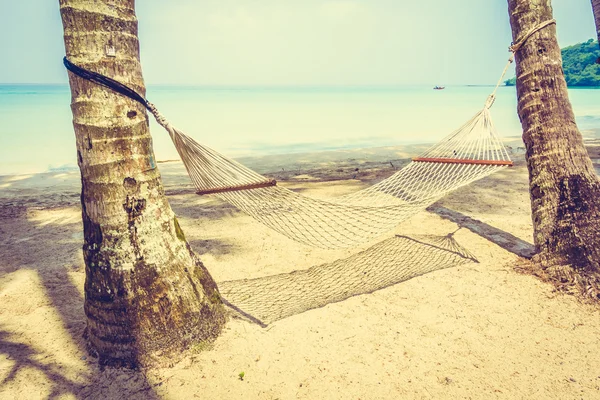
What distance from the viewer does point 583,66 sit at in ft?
128

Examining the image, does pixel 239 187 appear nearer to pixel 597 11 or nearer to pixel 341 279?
pixel 341 279

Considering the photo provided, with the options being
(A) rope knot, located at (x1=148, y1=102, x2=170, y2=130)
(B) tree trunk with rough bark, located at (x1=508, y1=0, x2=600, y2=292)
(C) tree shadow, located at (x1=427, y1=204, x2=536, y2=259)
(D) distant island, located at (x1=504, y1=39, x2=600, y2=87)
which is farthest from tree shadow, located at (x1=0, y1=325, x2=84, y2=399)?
(D) distant island, located at (x1=504, y1=39, x2=600, y2=87)

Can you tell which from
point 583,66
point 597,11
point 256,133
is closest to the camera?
point 597,11

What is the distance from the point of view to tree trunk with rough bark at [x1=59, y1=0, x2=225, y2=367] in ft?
5.68

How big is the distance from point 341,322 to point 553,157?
1687 millimetres

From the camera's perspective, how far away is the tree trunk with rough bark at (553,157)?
8.54 feet

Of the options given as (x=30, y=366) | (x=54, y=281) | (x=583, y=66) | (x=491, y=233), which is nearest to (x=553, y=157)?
(x=491, y=233)

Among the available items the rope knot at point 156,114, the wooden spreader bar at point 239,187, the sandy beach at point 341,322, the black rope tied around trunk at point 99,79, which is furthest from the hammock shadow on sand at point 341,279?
the black rope tied around trunk at point 99,79

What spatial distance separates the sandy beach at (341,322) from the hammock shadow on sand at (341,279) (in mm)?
12

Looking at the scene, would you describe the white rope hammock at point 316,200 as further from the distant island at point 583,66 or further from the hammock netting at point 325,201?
the distant island at point 583,66

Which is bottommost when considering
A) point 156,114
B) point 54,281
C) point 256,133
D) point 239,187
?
point 54,281

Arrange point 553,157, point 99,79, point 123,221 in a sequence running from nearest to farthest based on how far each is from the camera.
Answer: point 99,79, point 123,221, point 553,157

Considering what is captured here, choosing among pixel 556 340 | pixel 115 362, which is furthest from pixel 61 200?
pixel 556 340

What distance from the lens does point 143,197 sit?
A: 188cm
